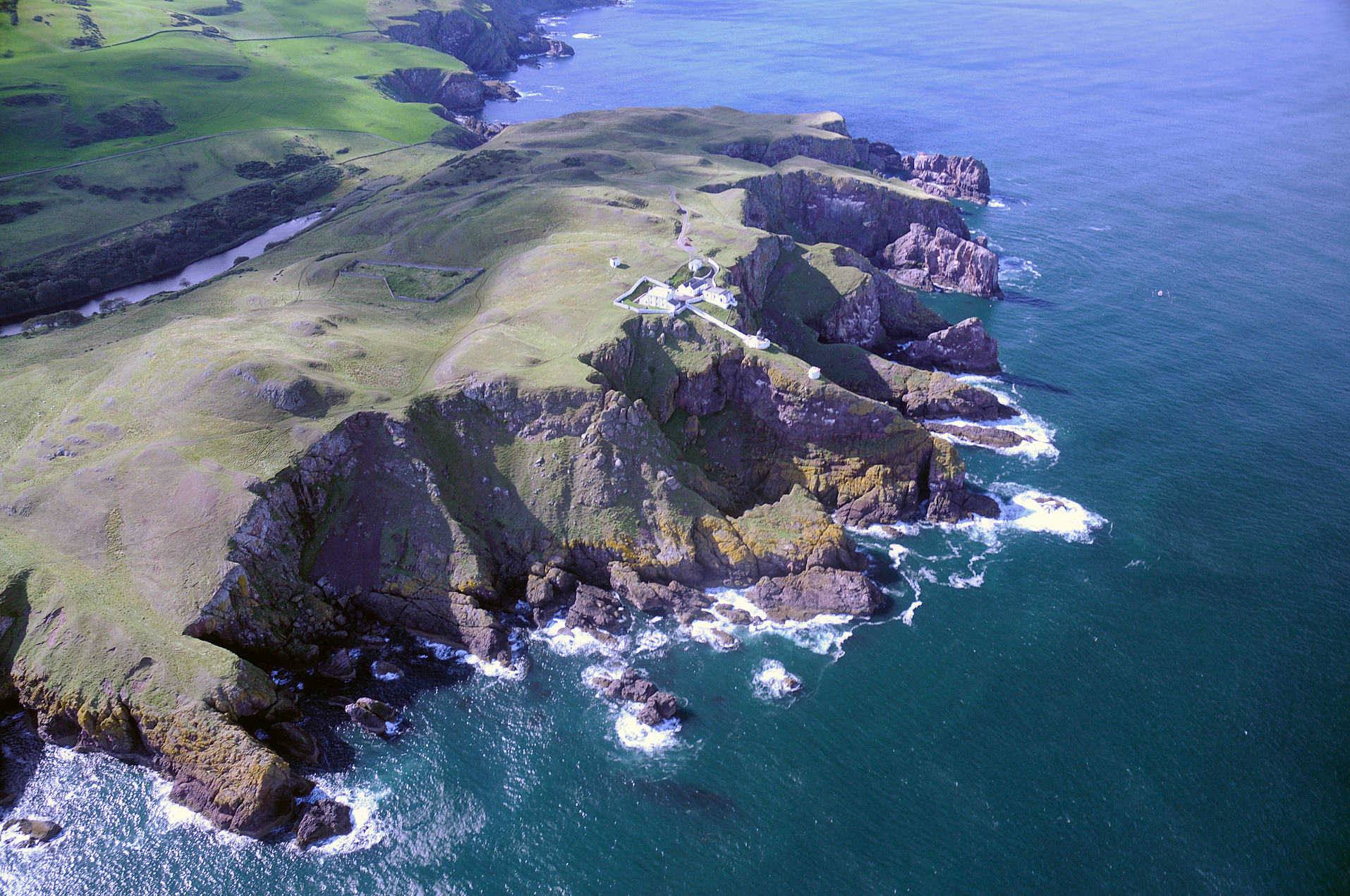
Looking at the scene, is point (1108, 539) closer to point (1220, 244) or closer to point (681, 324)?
point (681, 324)

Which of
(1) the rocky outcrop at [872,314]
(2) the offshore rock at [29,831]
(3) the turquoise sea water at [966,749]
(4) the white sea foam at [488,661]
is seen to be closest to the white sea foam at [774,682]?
(3) the turquoise sea water at [966,749]

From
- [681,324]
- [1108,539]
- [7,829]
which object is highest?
[681,324]

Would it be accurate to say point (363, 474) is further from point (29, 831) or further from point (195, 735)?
point (29, 831)

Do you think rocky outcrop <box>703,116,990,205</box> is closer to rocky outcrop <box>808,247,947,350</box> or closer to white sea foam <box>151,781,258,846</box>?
rocky outcrop <box>808,247,947,350</box>

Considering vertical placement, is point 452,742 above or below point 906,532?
below

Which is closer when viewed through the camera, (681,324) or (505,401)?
(505,401)

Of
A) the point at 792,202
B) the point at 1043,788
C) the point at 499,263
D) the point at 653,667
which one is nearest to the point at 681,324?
the point at 499,263

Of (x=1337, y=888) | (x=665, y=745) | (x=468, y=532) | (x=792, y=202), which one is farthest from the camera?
(x=792, y=202)

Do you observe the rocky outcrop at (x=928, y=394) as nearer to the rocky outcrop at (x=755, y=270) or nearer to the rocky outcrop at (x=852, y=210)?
the rocky outcrop at (x=755, y=270)
